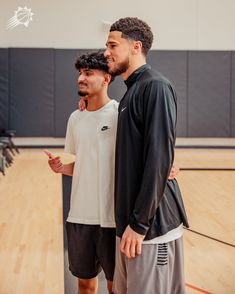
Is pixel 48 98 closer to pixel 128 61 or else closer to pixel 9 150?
pixel 9 150

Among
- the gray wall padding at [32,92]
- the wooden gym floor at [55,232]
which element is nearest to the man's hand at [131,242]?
the wooden gym floor at [55,232]

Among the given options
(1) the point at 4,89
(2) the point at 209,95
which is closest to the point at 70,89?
(1) the point at 4,89

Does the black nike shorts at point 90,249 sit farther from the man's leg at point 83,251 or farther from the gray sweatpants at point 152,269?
the gray sweatpants at point 152,269

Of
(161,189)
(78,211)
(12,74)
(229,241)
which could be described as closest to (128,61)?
(161,189)

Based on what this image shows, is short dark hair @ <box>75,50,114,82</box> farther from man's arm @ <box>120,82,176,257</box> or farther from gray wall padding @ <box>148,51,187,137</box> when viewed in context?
gray wall padding @ <box>148,51,187,137</box>

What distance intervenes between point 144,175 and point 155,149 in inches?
3.5

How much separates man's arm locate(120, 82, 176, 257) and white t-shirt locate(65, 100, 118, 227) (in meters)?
0.41

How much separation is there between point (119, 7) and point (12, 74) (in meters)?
2.90

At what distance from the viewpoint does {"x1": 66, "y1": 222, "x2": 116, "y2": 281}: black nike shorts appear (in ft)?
5.97

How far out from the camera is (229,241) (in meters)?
3.62

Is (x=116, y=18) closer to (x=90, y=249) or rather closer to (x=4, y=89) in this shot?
(x=4, y=89)

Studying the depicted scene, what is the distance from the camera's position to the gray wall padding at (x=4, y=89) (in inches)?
382

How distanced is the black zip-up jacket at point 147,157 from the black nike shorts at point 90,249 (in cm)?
34

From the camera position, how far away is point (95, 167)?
183 cm
